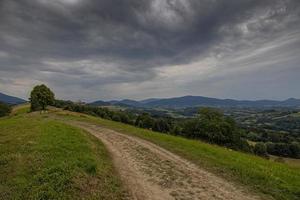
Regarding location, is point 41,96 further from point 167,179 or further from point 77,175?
point 167,179

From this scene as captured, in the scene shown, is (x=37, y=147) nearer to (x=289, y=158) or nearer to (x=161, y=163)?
(x=161, y=163)

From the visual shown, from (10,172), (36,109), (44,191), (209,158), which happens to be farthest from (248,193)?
(36,109)

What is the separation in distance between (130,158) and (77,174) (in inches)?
225

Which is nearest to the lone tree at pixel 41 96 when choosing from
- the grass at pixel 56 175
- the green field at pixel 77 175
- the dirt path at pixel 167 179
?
the green field at pixel 77 175

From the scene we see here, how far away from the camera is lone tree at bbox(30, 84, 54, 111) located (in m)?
76.8

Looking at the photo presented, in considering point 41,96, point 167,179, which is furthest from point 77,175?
point 41,96

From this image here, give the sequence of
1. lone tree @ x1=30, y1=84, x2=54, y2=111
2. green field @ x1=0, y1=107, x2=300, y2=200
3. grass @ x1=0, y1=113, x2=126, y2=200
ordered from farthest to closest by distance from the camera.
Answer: lone tree @ x1=30, y1=84, x2=54, y2=111 < green field @ x1=0, y1=107, x2=300, y2=200 < grass @ x1=0, y1=113, x2=126, y2=200

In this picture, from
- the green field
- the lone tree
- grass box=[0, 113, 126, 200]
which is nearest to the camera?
grass box=[0, 113, 126, 200]

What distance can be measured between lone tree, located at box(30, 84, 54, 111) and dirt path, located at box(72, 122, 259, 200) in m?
64.1

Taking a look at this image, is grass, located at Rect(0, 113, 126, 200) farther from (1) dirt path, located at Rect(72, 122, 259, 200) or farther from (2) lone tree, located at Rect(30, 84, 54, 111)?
(2) lone tree, located at Rect(30, 84, 54, 111)

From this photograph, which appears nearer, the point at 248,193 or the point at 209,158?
the point at 248,193

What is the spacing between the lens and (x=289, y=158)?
93.7 metres

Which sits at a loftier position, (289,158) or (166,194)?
(166,194)

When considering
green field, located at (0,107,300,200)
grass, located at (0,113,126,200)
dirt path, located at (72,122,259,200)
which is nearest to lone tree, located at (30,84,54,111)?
green field, located at (0,107,300,200)
